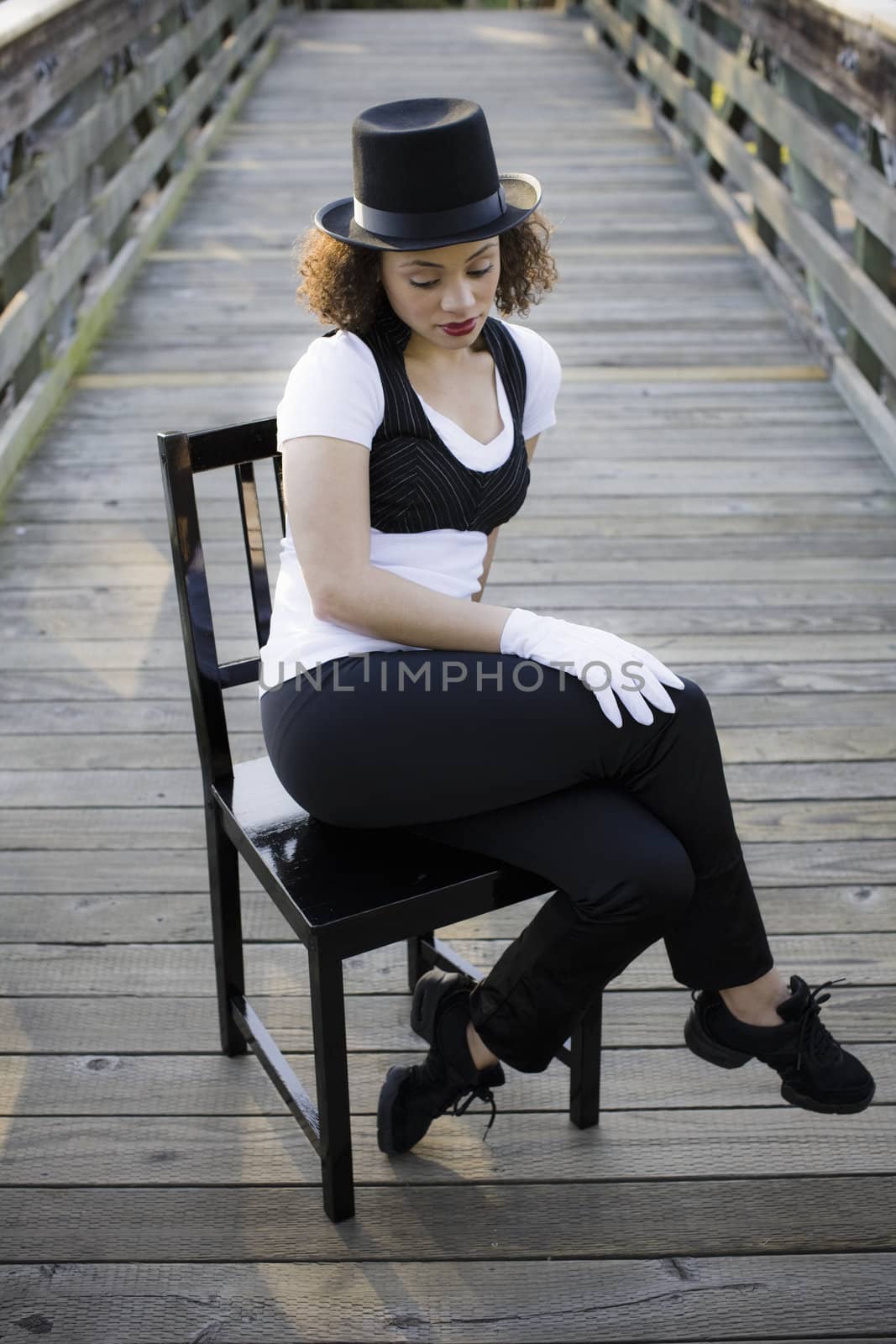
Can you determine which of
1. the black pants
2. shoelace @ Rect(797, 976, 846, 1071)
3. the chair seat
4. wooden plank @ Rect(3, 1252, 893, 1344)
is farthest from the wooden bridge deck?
the chair seat

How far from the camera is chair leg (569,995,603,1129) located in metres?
1.57

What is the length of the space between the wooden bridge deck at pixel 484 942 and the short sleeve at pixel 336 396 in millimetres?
749

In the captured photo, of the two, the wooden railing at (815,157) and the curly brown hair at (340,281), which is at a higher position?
the curly brown hair at (340,281)

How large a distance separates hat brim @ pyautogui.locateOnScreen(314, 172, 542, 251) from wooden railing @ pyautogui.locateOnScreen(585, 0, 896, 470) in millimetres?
1959

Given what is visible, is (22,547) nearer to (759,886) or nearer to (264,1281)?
(759,886)

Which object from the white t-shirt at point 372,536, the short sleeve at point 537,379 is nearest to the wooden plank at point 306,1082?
the white t-shirt at point 372,536

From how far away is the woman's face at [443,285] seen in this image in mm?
1492

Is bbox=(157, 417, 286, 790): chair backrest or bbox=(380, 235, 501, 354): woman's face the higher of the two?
bbox=(380, 235, 501, 354): woman's face

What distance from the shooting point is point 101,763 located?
2320mm

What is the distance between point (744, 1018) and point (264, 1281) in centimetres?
57

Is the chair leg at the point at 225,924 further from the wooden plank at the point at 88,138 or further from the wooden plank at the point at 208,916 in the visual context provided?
the wooden plank at the point at 88,138

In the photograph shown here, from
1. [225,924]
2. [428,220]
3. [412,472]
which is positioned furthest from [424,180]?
[225,924]

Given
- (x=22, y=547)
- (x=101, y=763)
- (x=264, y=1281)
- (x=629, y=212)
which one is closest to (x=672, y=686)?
(x=264, y=1281)

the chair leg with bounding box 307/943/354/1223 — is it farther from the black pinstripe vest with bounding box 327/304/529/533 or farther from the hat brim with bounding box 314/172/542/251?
the hat brim with bounding box 314/172/542/251
